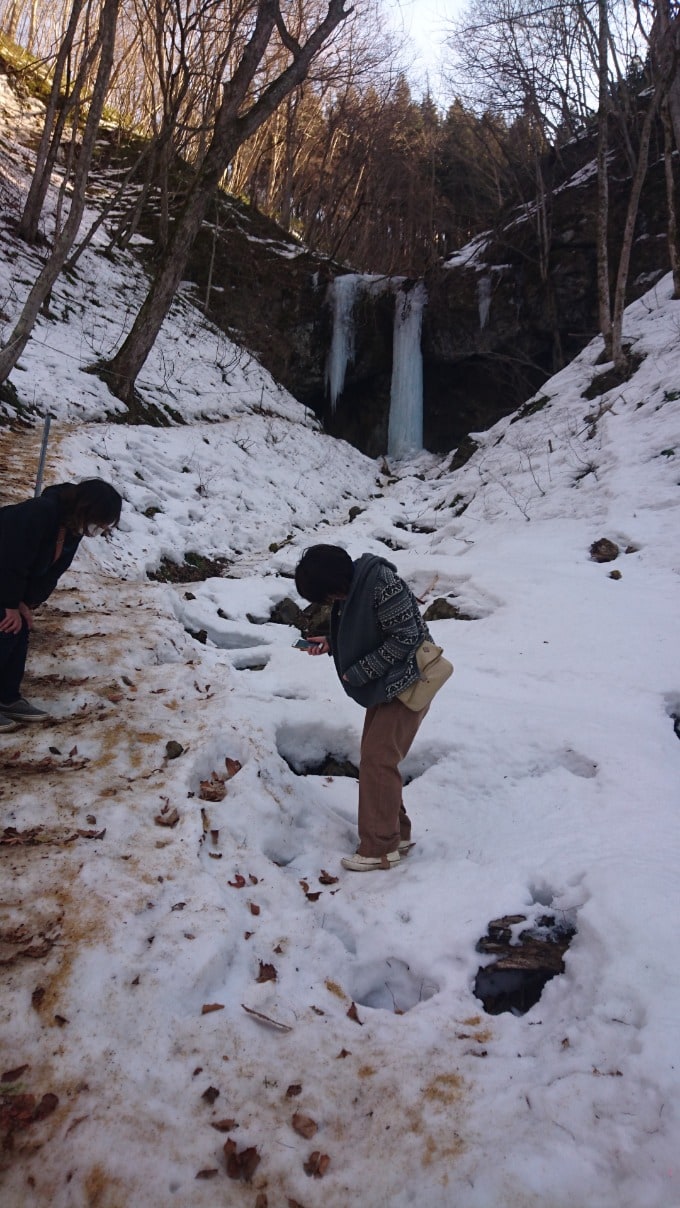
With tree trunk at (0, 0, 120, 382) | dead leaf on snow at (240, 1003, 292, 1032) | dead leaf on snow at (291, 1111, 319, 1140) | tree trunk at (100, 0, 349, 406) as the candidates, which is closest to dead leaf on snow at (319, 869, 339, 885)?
dead leaf on snow at (240, 1003, 292, 1032)

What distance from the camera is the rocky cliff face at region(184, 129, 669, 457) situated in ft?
48.3

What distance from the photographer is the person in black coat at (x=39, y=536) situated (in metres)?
2.88

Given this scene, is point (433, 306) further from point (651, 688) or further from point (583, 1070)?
point (583, 1070)

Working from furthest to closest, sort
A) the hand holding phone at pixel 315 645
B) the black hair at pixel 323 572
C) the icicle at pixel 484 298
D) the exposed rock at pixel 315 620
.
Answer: the icicle at pixel 484 298 < the exposed rock at pixel 315 620 < the hand holding phone at pixel 315 645 < the black hair at pixel 323 572

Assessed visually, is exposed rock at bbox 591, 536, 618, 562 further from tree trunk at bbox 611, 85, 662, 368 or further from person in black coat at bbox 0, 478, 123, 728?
tree trunk at bbox 611, 85, 662, 368

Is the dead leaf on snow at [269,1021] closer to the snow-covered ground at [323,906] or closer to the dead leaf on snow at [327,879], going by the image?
the snow-covered ground at [323,906]

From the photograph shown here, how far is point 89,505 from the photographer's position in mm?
2871

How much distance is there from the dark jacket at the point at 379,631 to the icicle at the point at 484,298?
15.2 m

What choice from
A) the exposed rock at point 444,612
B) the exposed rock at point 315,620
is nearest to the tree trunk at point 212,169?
the exposed rock at point 315,620

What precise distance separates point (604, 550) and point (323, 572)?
181 inches

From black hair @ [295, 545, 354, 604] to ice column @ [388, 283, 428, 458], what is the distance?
1484 centimetres

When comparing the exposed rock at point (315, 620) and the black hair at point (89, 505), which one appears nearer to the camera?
the black hair at point (89, 505)

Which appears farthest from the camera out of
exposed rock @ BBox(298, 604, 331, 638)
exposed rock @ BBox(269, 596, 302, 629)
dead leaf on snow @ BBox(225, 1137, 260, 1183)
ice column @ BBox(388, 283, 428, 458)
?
ice column @ BBox(388, 283, 428, 458)

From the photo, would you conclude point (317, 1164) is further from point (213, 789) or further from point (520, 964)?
point (213, 789)
